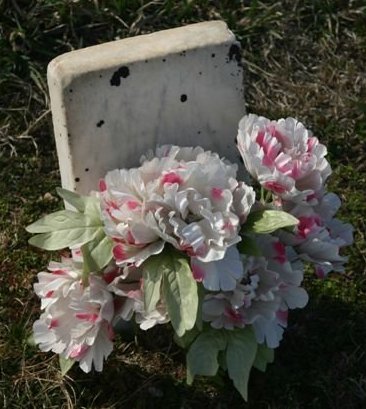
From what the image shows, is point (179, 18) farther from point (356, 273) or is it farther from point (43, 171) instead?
point (356, 273)

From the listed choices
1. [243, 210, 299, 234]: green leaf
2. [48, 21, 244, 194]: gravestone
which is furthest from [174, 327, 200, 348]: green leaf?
[48, 21, 244, 194]: gravestone

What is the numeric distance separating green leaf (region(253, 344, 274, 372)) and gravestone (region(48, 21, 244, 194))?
0.44 meters

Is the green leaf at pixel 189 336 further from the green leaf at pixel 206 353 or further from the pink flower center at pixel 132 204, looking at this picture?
the pink flower center at pixel 132 204

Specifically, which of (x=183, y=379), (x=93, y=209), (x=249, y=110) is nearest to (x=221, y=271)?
(x=93, y=209)

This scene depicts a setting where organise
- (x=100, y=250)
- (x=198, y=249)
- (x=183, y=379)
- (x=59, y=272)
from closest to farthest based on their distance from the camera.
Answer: (x=198, y=249), (x=100, y=250), (x=59, y=272), (x=183, y=379)

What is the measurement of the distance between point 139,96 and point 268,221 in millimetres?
362

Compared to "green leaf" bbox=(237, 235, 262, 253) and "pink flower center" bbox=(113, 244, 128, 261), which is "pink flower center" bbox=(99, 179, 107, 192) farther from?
"green leaf" bbox=(237, 235, 262, 253)

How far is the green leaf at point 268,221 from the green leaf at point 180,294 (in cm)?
14

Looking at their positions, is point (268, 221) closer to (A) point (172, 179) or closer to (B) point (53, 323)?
(A) point (172, 179)

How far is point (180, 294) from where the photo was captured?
1779 millimetres

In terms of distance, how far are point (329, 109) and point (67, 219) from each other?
1.28m

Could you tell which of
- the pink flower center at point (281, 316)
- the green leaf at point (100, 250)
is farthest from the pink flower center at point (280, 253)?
the green leaf at point (100, 250)

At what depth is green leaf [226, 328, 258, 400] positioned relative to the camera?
1.85 meters

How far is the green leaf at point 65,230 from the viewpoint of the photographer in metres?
1.84
